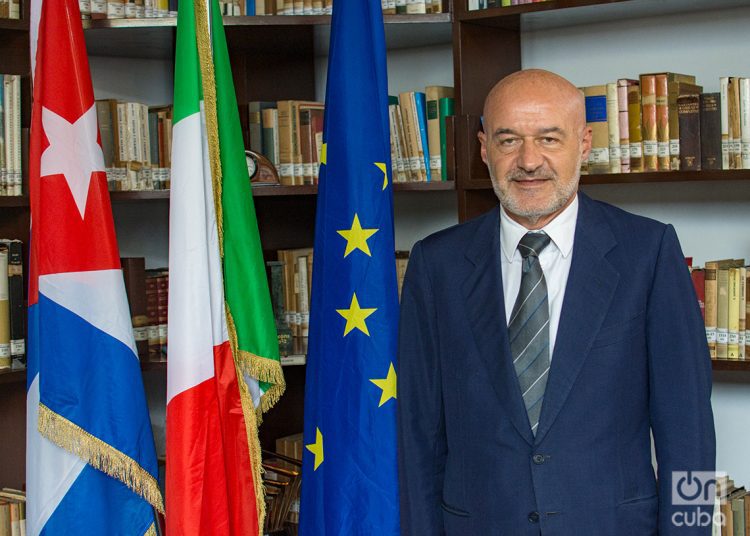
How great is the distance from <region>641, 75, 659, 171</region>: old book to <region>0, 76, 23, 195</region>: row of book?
1726 mm

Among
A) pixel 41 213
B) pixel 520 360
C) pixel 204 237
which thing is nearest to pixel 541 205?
pixel 520 360

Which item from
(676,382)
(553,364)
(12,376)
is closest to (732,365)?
(676,382)

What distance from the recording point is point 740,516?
8.97 ft

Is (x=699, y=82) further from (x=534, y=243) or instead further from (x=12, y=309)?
(x=12, y=309)

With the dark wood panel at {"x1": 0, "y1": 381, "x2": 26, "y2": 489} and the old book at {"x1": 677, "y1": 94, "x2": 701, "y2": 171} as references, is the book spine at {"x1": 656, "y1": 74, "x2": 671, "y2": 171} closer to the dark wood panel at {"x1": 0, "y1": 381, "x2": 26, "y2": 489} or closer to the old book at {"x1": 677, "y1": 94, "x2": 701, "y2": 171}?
the old book at {"x1": 677, "y1": 94, "x2": 701, "y2": 171}

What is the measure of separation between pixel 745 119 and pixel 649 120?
0.25m

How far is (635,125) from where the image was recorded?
2.77 meters

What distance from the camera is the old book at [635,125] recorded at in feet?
9.07

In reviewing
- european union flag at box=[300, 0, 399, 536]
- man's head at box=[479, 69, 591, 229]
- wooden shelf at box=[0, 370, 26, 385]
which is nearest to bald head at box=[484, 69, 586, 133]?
man's head at box=[479, 69, 591, 229]

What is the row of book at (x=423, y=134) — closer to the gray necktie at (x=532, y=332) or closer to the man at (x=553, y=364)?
the man at (x=553, y=364)

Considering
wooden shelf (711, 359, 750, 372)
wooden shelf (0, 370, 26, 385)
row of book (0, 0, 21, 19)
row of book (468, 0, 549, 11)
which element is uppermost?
row of book (0, 0, 21, 19)

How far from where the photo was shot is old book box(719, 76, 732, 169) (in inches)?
104

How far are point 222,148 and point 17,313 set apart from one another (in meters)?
0.76

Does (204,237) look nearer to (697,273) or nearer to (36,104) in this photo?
(36,104)
